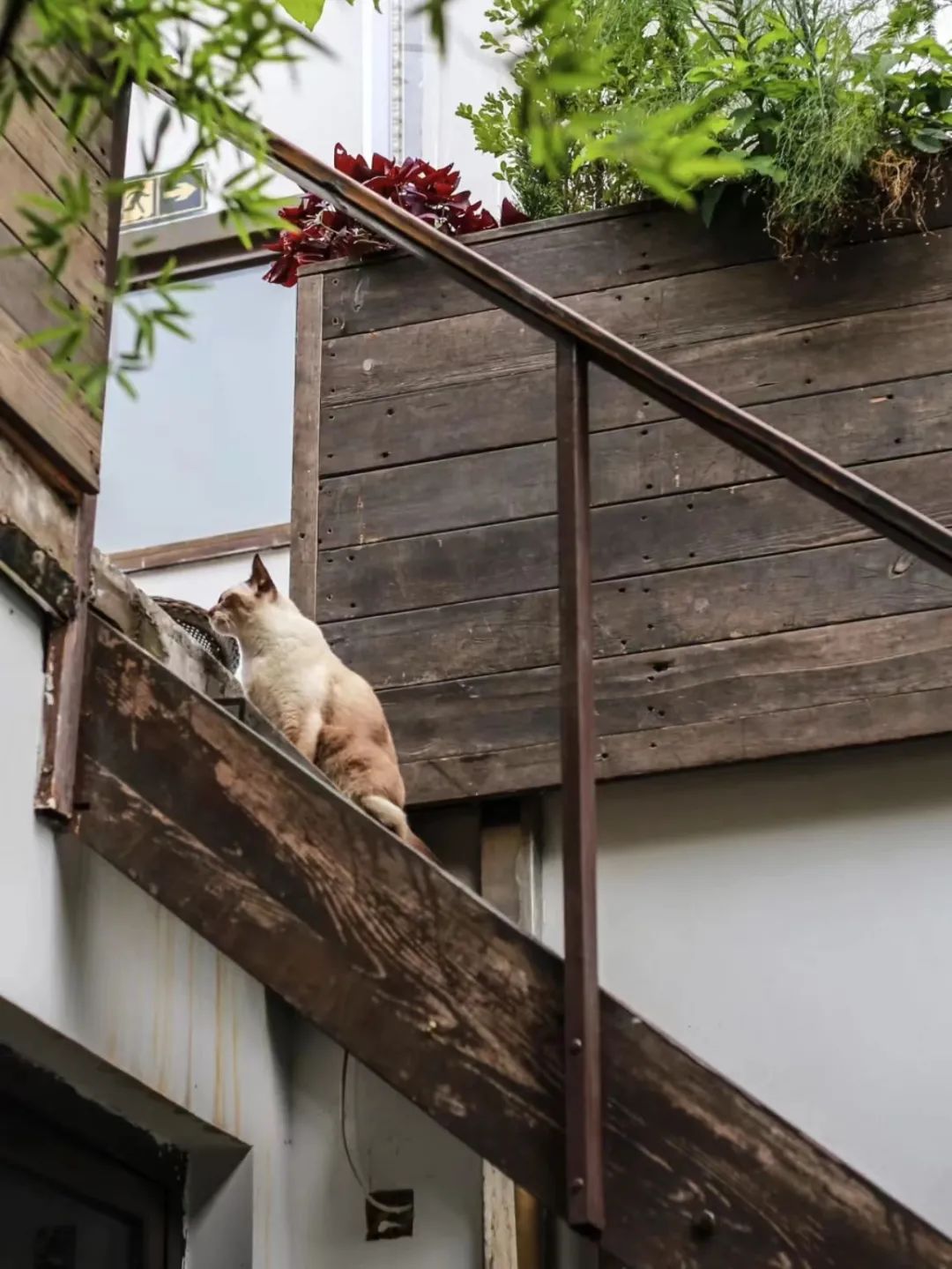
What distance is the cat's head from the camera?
294 centimetres

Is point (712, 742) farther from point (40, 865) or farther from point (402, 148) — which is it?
point (402, 148)

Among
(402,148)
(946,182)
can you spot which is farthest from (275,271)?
(946,182)

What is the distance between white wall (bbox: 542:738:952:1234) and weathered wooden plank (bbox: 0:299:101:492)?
122cm

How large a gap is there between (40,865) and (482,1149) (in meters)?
0.66

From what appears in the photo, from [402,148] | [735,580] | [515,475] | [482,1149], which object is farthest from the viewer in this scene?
[402,148]

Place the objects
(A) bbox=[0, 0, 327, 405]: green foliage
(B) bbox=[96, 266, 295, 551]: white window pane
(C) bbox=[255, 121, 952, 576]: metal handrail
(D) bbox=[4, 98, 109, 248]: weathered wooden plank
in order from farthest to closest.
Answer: (B) bbox=[96, 266, 295, 551]: white window pane < (D) bbox=[4, 98, 109, 248]: weathered wooden plank < (C) bbox=[255, 121, 952, 576]: metal handrail < (A) bbox=[0, 0, 327, 405]: green foliage

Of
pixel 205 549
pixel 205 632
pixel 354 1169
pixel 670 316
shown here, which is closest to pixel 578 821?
pixel 354 1169

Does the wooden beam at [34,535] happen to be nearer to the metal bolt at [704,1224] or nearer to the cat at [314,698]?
the cat at [314,698]

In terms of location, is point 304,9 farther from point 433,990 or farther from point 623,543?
point 623,543

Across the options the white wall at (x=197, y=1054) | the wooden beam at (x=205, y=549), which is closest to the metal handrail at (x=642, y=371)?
the white wall at (x=197, y=1054)

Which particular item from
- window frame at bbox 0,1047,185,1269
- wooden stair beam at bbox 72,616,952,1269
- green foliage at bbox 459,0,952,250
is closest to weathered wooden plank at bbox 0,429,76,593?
wooden stair beam at bbox 72,616,952,1269

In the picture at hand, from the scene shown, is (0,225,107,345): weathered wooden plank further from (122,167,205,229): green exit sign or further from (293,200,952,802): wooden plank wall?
(122,167,205,229): green exit sign

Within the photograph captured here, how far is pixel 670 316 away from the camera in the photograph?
10.3 feet

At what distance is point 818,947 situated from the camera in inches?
106
